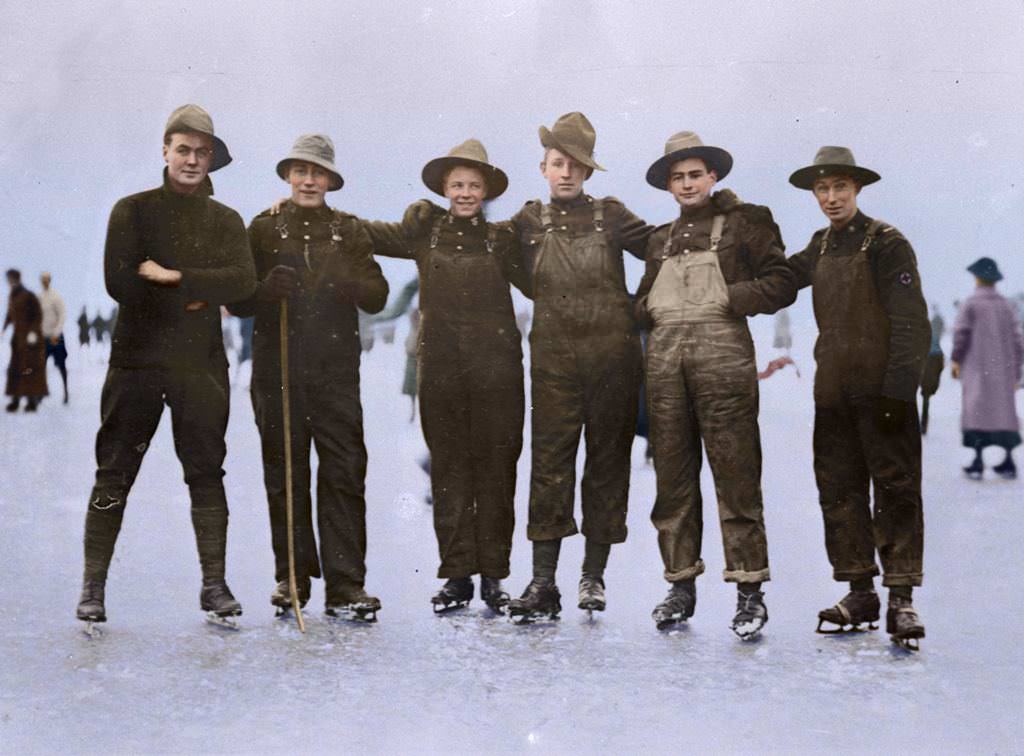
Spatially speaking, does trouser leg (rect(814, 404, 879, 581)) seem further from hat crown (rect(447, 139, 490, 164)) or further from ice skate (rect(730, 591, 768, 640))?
hat crown (rect(447, 139, 490, 164))

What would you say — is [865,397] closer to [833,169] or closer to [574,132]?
[833,169]

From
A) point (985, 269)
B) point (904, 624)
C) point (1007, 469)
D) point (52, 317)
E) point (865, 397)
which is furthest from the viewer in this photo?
point (1007, 469)

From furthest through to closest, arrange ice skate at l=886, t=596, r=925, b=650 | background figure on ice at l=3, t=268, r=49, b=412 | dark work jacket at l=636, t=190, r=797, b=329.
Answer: background figure on ice at l=3, t=268, r=49, b=412 → dark work jacket at l=636, t=190, r=797, b=329 → ice skate at l=886, t=596, r=925, b=650

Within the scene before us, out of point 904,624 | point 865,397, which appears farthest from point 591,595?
point 865,397

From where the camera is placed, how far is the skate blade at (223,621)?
18.1ft

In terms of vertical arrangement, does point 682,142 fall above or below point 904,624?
above

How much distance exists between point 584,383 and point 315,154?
61.7 inches

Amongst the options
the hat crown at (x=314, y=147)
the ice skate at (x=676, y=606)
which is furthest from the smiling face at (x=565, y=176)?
the ice skate at (x=676, y=606)

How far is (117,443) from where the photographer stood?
17.8 feet

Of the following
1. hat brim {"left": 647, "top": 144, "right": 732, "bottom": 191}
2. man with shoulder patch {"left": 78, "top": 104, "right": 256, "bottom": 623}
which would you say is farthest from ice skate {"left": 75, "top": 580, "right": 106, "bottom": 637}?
hat brim {"left": 647, "top": 144, "right": 732, "bottom": 191}

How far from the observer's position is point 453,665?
16.5ft

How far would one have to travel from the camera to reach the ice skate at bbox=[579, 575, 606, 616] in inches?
222

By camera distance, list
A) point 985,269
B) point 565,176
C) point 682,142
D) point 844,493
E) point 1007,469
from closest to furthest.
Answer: point 844,493, point 682,142, point 565,176, point 985,269, point 1007,469

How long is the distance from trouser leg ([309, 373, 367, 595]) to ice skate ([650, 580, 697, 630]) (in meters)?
1.31
